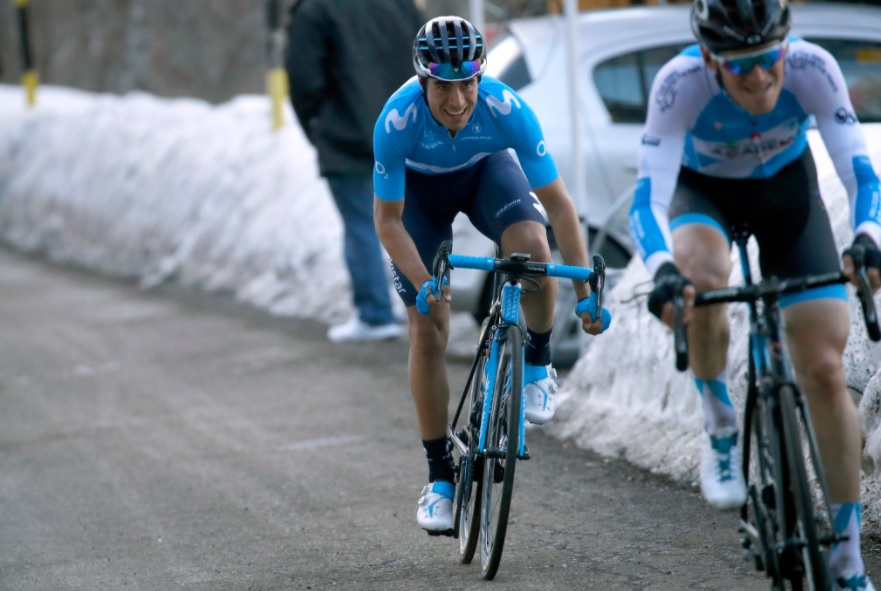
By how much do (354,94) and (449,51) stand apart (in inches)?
204

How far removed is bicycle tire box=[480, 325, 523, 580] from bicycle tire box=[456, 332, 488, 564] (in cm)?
5

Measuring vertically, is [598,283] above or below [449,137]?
below

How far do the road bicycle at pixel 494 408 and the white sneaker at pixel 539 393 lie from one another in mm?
180

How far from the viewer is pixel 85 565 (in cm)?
556

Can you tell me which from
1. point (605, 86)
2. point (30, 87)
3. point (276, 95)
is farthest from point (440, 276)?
point (30, 87)

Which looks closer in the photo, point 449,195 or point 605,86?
point 449,195

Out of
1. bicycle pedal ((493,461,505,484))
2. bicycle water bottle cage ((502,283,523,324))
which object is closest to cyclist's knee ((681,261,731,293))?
bicycle water bottle cage ((502,283,523,324))

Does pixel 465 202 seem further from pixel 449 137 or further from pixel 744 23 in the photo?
pixel 744 23

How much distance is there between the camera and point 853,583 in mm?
4090

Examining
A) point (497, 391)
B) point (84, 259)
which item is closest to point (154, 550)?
point (497, 391)

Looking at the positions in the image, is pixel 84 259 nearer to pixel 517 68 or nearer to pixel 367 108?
pixel 367 108

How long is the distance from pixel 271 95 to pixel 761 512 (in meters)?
10.9

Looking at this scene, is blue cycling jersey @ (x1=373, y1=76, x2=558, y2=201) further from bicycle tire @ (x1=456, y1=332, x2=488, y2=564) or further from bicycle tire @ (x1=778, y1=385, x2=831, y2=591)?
bicycle tire @ (x1=778, y1=385, x2=831, y2=591)

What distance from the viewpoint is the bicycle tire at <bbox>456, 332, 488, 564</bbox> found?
5172mm
